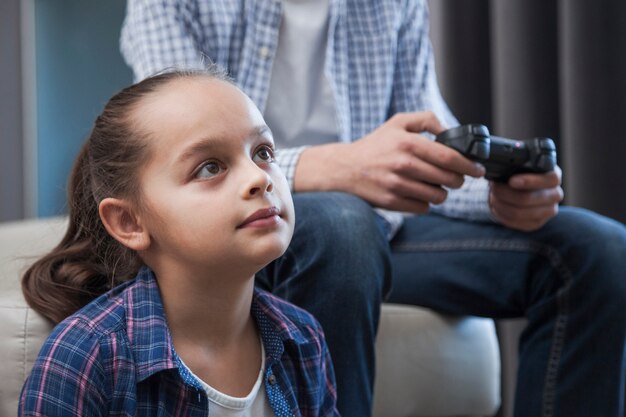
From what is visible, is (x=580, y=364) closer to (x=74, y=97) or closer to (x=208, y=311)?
(x=208, y=311)

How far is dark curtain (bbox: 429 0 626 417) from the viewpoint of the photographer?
4.98 ft

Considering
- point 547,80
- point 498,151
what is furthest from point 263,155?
point 547,80

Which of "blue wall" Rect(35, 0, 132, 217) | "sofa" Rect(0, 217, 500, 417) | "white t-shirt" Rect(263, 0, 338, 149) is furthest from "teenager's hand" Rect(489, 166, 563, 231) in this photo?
"blue wall" Rect(35, 0, 132, 217)

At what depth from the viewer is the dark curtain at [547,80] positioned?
4.98 feet

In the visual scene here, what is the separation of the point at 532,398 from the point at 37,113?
1.81m

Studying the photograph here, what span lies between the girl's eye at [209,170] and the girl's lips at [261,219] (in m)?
0.05

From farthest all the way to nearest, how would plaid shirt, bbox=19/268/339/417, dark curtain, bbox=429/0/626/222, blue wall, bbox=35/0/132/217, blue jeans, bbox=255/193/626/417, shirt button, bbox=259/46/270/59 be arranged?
blue wall, bbox=35/0/132/217 < dark curtain, bbox=429/0/626/222 < shirt button, bbox=259/46/270/59 < blue jeans, bbox=255/193/626/417 < plaid shirt, bbox=19/268/339/417

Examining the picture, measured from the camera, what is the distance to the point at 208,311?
0.80 metres

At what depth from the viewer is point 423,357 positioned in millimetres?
1087

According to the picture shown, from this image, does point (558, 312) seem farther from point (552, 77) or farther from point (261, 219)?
point (552, 77)

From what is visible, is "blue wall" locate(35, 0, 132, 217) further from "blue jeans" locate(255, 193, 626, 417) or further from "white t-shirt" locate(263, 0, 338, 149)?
"blue jeans" locate(255, 193, 626, 417)

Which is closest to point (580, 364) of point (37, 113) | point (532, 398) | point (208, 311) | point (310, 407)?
point (532, 398)

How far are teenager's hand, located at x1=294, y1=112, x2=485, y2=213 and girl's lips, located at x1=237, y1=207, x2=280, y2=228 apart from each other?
0.30 meters

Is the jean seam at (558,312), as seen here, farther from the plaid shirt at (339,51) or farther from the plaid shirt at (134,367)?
the plaid shirt at (134,367)
